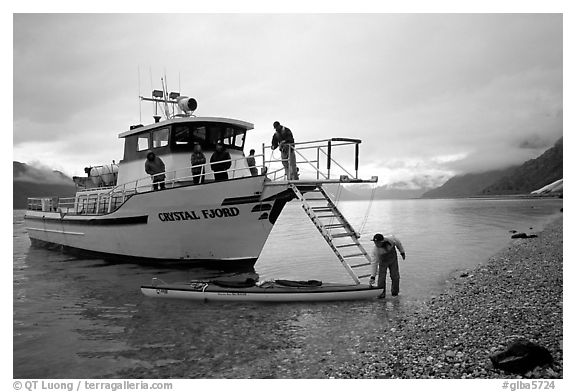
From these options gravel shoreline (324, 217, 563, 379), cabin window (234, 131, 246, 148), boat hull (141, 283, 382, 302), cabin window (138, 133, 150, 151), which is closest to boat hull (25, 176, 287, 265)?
cabin window (138, 133, 150, 151)

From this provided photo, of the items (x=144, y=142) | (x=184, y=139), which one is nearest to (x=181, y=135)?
(x=184, y=139)

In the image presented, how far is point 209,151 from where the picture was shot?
1381 centimetres

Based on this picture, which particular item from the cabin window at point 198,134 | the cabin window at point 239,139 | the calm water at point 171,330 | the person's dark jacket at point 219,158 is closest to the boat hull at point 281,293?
the calm water at point 171,330

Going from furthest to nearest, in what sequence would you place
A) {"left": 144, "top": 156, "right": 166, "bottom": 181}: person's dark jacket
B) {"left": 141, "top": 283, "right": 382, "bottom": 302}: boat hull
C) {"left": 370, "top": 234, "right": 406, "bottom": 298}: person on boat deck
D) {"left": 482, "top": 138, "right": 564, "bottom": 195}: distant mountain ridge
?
{"left": 482, "top": 138, "right": 564, "bottom": 195}: distant mountain ridge < {"left": 144, "top": 156, "right": 166, "bottom": 181}: person's dark jacket < {"left": 370, "top": 234, "right": 406, "bottom": 298}: person on boat deck < {"left": 141, "top": 283, "right": 382, "bottom": 302}: boat hull

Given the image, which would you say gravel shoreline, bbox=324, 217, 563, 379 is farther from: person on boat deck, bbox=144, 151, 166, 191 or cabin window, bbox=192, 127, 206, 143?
cabin window, bbox=192, 127, 206, 143

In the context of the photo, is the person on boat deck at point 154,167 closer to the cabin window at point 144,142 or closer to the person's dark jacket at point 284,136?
the cabin window at point 144,142

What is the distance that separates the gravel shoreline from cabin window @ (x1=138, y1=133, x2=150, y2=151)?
11247 millimetres

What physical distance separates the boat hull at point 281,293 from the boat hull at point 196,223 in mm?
2835

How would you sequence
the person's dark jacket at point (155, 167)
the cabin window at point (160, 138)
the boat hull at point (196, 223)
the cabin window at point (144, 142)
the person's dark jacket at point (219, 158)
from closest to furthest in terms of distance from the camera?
the boat hull at point (196, 223)
the person's dark jacket at point (219, 158)
the person's dark jacket at point (155, 167)
the cabin window at point (160, 138)
the cabin window at point (144, 142)

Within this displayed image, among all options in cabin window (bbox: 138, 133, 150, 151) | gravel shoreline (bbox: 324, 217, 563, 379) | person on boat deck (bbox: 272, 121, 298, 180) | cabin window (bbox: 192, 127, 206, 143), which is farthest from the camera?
cabin window (bbox: 138, 133, 150, 151)

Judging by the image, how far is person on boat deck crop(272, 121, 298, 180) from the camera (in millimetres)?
10805

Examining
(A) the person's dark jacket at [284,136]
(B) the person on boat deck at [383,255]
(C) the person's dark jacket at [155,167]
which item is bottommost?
(B) the person on boat deck at [383,255]

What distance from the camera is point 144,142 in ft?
48.1

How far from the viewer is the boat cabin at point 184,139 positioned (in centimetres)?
1345
